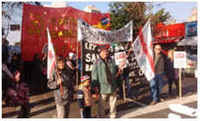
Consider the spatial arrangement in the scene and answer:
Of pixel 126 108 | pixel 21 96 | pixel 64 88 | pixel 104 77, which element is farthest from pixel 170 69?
pixel 21 96

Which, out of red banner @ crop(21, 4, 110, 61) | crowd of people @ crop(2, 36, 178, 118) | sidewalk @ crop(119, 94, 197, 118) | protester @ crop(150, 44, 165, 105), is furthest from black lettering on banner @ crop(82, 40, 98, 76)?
protester @ crop(150, 44, 165, 105)

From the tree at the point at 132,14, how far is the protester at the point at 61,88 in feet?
18.5

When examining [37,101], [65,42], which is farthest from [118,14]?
[37,101]

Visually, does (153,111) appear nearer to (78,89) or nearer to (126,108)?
(126,108)

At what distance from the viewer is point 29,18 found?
6863mm

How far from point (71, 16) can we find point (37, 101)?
354cm

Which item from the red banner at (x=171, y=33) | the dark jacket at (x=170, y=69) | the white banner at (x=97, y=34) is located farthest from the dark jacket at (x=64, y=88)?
the red banner at (x=171, y=33)

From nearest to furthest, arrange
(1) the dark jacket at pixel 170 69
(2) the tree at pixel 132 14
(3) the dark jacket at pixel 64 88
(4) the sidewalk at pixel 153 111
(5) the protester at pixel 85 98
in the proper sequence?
(3) the dark jacket at pixel 64 88 < (5) the protester at pixel 85 98 < (4) the sidewalk at pixel 153 111 < (1) the dark jacket at pixel 170 69 < (2) the tree at pixel 132 14

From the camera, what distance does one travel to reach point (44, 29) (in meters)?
7.21

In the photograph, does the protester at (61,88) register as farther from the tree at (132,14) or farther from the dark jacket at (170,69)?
the tree at (132,14)

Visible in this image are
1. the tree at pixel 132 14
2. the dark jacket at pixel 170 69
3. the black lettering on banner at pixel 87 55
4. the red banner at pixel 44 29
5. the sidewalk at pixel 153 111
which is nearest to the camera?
the sidewalk at pixel 153 111

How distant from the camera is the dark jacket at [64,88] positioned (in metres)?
3.73

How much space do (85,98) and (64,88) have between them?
47 cm

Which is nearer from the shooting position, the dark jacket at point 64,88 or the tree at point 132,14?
the dark jacket at point 64,88
